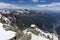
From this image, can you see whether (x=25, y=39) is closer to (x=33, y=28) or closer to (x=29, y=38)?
(x=29, y=38)

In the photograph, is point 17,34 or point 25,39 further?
point 17,34

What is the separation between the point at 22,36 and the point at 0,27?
913 centimetres

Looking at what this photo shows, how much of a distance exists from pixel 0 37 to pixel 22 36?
4.15m

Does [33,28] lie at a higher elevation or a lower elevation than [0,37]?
lower

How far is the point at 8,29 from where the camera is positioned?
128 feet

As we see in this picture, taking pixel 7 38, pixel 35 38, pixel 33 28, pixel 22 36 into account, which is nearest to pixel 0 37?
pixel 7 38

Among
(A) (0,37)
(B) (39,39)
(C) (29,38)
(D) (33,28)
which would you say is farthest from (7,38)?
(D) (33,28)

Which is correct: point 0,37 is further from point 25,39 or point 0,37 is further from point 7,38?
point 25,39

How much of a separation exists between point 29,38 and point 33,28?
31.3 feet

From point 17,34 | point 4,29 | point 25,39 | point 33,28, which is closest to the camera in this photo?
point 25,39

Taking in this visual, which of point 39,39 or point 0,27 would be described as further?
point 0,27

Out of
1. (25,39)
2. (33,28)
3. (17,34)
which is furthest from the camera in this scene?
(33,28)

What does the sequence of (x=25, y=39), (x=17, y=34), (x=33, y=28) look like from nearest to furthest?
1. (x=25, y=39)
2. (x=17, y=34)
3. (x=33, y=28)

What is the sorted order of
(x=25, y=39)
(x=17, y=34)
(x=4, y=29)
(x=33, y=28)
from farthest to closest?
(x=33, y=28) < (x=4, y=29) < (x=17, y=34) < (x=25, y=39)
